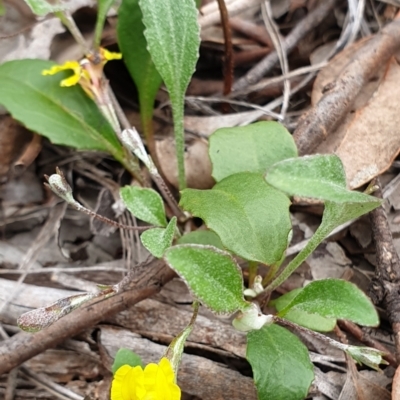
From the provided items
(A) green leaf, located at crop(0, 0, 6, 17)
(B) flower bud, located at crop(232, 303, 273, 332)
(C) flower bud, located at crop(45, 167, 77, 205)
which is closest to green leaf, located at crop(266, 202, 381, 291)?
(B) flower bud, located at crop(232, 303, 273, 332)

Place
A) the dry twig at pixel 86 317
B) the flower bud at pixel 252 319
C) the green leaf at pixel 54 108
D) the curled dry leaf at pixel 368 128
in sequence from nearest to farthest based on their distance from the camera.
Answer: the flower bud at pixel 252 319
the dry twig at pixel 86 317
the curled dry leaf at pixel 368 128
the green leaf at pixel 54 108

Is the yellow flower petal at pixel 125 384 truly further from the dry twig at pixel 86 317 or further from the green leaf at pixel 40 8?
the green leaf at pixel 40 8

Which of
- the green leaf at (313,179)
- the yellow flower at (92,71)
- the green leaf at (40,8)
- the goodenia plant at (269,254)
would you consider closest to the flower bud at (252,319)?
the goodenia plant at (269,254)

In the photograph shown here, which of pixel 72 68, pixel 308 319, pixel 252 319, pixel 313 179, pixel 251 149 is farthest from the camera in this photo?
pixel 72 68

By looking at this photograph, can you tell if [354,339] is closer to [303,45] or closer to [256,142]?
[256,142]

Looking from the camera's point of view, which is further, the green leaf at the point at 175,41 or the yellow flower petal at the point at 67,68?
the yellow flower petal at the point at 67,68

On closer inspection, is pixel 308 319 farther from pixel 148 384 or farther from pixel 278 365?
pixel 148 384

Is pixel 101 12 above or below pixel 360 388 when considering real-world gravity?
above

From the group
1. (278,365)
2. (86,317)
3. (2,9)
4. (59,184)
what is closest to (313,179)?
(278,365)
